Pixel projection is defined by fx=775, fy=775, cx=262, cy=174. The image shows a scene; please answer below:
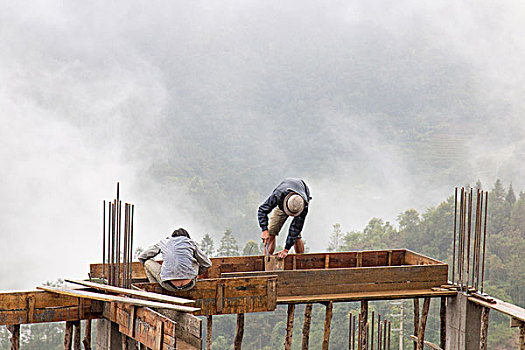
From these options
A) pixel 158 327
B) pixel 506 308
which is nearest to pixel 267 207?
pixel 506 308

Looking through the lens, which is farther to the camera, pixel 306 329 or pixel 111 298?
pixel 306 329

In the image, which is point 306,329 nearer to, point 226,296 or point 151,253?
point 226,296

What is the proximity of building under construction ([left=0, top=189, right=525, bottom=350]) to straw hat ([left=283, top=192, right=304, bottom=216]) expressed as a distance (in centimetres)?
80

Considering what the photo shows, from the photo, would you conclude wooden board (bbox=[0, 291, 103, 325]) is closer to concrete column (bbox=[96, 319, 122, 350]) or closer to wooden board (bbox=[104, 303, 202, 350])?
concrete column (bbox=[96, 319, 122, 350])

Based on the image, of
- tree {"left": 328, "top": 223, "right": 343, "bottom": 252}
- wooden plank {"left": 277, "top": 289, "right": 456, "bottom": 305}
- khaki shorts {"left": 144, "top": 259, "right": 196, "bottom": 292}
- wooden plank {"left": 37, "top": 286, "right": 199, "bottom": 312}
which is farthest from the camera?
tree {"left": 328, "top": 223, "right": 343, "bottom": 252}

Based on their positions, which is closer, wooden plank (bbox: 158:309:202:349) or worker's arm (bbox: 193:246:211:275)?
wooden plank (bbox: 158:309:202:349)

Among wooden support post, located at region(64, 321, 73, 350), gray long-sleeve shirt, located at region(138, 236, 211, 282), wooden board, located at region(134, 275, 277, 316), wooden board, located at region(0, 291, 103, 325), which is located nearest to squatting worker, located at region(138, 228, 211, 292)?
gray long-sleeve shirt, located at region(138, 236, 211, 282)

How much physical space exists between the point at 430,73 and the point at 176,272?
6041 centimetres

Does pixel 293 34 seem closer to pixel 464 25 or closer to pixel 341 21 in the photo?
pixel 341 21

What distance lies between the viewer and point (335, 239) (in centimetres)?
5712

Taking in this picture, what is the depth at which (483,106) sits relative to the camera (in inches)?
2491

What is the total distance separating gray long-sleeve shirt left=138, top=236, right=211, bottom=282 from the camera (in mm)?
8719

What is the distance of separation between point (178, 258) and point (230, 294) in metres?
0.82

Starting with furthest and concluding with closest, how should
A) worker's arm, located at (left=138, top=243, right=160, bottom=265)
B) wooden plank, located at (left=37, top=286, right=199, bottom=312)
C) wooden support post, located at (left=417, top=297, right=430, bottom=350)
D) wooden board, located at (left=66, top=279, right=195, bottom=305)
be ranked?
wooden support post, located at (left=417, top=297, right=430, bottom=350)
worker's arm, located at (left=138, top=243, right=160, bottom=265)
wooden board, located at (left=66, top=279, right=195, bottom=305)
wooden plank, located at (left=37, top=286, right=199, bottom=312)
